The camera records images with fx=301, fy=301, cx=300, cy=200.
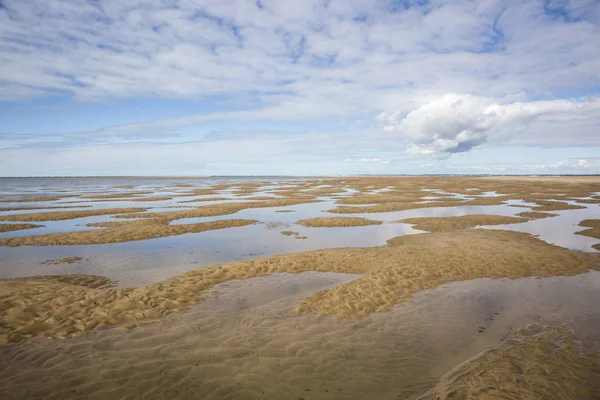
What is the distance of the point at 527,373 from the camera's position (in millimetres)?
6195

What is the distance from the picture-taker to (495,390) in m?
5.68

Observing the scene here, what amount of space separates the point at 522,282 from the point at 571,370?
6669mm

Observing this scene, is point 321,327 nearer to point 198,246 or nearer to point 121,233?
point 198,246

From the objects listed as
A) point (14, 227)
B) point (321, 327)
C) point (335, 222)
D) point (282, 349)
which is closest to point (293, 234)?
point (335, 222)

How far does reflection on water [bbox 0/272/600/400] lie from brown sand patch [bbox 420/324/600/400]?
0.37 m

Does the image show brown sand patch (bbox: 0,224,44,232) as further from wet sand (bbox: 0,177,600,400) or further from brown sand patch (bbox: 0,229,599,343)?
brown sand patch (bbox: 0,229,599,343)

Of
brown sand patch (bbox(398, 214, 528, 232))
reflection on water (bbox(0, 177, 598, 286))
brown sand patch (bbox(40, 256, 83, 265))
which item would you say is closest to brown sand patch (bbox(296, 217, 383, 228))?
reflection on water (bbox(0, 177, 598, 286))

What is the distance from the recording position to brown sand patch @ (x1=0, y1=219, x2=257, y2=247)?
2030 centimetres

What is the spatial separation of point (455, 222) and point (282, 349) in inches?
891

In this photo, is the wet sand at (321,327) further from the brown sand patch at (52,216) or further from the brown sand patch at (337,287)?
the brown sand patch at (52,216)

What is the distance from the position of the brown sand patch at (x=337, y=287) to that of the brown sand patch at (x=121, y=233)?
8677 mm

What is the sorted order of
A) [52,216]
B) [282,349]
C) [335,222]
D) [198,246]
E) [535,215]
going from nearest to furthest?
[282,349]
[198,246]
[335,222]
[535,215]
[52,216]

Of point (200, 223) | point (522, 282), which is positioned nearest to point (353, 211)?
point (200, 223)

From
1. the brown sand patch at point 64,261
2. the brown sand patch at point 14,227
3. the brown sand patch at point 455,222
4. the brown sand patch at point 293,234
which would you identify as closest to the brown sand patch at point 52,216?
the brown sand patch at point 14,227
